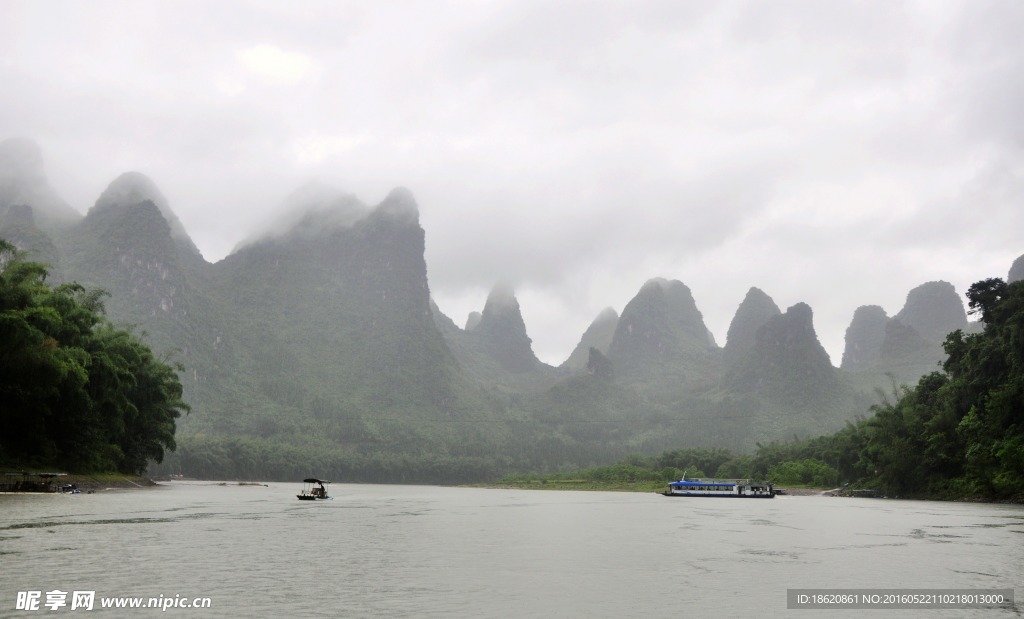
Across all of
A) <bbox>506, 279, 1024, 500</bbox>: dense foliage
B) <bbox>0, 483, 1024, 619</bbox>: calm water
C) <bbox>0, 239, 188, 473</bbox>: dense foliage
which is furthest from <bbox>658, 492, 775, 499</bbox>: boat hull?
<bbox>0, 239, 188, 473</bbox>: dense foliage

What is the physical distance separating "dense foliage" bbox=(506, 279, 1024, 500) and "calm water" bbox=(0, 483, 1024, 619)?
21.9 metres

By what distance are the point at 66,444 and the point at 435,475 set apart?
105071 mm

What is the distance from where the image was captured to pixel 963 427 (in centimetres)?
6406

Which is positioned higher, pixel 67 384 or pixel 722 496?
pixel 67 384

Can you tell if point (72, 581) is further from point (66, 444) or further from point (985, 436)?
point (985, 436)

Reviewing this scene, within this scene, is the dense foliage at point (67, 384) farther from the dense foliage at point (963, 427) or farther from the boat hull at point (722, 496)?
the dense foliage at point (963, 427)

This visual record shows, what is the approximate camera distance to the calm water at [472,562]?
50.9 feet

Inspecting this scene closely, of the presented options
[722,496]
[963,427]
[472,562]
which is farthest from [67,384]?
[963,427]

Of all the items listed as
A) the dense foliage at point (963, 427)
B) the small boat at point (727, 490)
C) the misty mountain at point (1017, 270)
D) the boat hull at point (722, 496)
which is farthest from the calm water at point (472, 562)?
the misty mountain at point (1017, 270)
